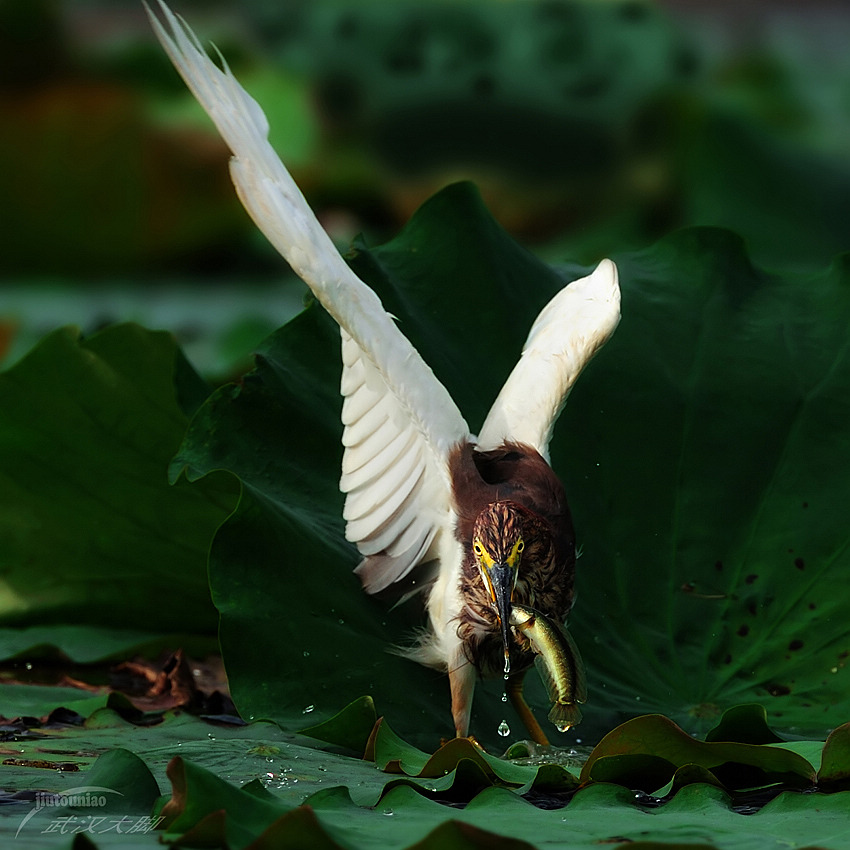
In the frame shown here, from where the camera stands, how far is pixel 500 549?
155 cm

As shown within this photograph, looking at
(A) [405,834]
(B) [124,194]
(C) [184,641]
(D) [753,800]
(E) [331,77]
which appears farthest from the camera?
(E) [331,77]

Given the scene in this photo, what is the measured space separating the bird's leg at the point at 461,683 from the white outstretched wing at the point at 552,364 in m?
0.31

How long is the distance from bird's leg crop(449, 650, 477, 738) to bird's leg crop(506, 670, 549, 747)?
8 cm

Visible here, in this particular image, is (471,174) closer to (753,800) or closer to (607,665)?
(607,665)

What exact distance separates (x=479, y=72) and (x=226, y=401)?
11.8 feet

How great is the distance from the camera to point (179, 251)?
5152 mm

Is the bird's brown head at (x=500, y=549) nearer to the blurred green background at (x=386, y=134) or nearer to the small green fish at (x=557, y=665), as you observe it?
the small green fish at (x=557, y=665)

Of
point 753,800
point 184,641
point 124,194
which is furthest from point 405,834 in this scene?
point 124,194

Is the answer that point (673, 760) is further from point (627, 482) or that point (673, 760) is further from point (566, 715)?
point (627, 482)

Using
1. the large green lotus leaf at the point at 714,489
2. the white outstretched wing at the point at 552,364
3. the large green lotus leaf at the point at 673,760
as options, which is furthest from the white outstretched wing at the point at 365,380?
the large green lotus leaf at the point at 673,760

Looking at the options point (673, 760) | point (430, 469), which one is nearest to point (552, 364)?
point (430, 469)

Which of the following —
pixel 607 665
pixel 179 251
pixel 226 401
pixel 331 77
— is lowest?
pixel 607 665

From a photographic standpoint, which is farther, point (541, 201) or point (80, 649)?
point (541, 201)

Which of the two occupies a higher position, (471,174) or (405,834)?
(471,174)
